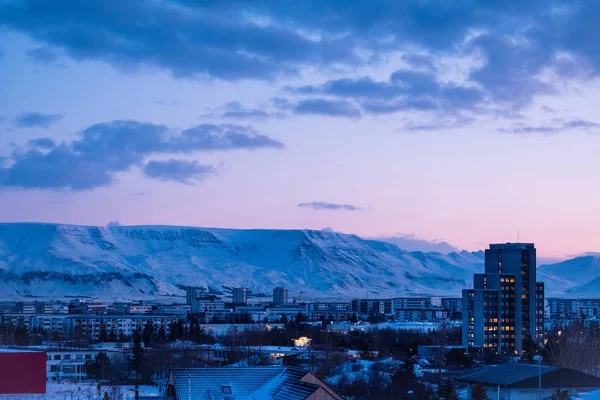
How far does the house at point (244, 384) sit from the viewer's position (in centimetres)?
2283

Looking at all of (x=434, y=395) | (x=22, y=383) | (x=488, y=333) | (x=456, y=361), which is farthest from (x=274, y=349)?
(x=22, y=383)

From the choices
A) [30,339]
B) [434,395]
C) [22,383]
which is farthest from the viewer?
[30,339]

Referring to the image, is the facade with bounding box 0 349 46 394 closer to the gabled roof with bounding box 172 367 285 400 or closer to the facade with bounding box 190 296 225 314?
the gabled roof with bounding box 172 367 285 400

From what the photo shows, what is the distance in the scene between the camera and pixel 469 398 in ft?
113

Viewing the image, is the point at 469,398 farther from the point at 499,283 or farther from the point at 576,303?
the point at 576,303

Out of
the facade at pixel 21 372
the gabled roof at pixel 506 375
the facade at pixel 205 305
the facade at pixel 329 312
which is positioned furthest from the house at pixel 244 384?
the facade at pixel 205 305

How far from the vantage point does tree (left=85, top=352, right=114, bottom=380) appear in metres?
54.0

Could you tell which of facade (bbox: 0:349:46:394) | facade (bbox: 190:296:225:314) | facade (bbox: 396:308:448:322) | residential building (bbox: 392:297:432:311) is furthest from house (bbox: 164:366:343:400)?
residential building (bbox: 392:297:432:311)

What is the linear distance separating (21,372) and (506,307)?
62.8 metres

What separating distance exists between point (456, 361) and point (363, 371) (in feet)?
56.7

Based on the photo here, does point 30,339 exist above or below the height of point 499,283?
below

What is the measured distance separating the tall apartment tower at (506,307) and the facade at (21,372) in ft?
Result: 187

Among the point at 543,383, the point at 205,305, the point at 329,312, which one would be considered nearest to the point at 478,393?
the point at 543,383

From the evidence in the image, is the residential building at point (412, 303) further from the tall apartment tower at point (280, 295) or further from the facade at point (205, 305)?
the facade at point (205, 305)
